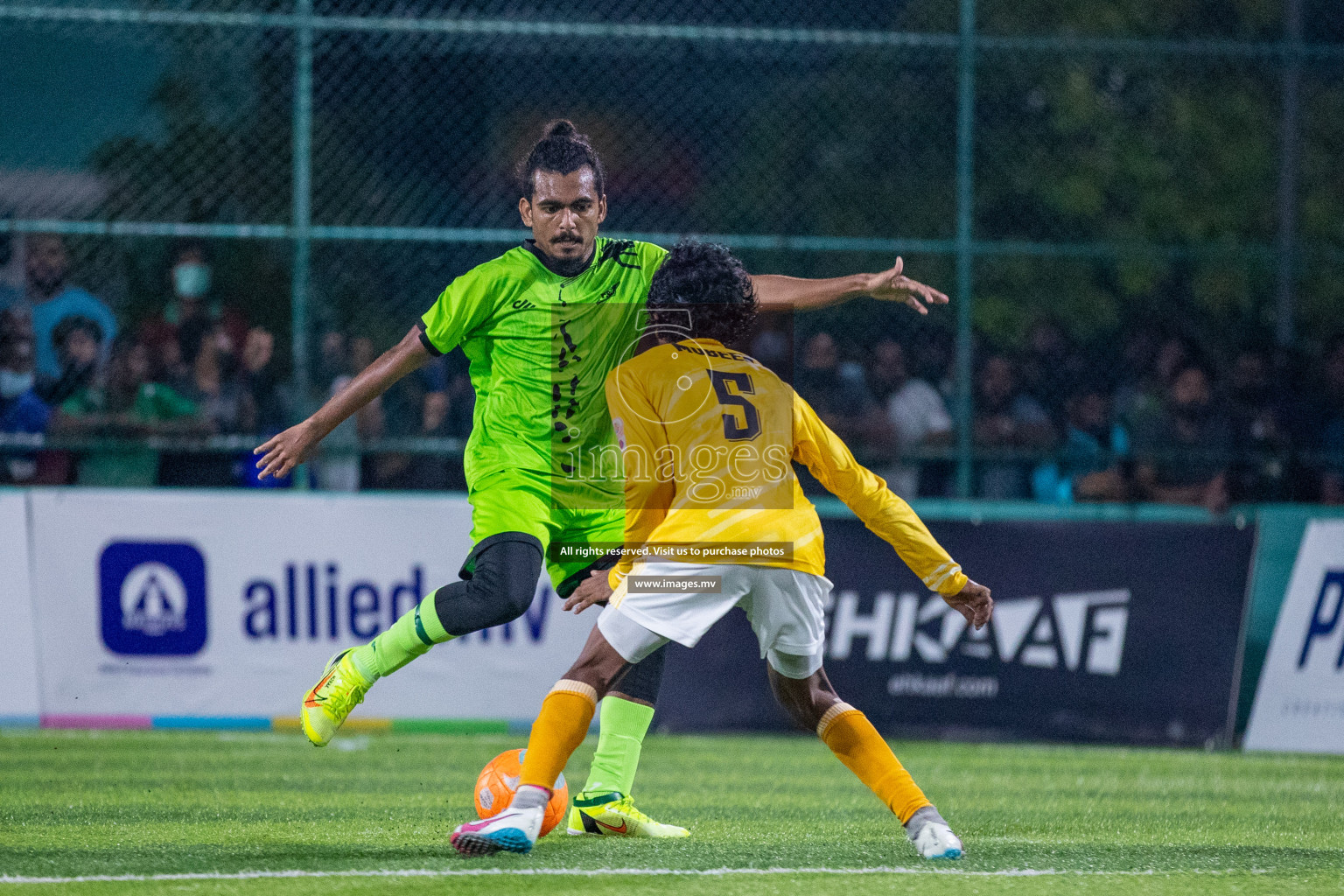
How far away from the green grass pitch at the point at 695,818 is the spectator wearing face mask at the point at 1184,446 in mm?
1784

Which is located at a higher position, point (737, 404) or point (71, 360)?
point (71, 360)

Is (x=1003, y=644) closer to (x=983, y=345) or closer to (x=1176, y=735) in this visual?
(x=1176, y=735)

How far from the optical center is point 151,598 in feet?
30.0

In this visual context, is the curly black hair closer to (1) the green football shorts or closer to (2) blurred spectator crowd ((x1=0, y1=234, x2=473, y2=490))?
(1) the green football shorts

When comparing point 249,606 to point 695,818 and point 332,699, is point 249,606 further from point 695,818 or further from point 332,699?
point 332,699

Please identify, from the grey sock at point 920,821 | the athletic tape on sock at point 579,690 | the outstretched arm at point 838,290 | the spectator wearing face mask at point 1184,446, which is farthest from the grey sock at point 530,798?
the spectator wearing face mask at point 1184,446

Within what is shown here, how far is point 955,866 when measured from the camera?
445cm

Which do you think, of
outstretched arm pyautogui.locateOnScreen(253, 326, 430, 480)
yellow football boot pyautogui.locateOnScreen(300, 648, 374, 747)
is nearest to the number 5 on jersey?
outstretched arm pyautogui.locateOnScreen(253, 326, 430, 480)

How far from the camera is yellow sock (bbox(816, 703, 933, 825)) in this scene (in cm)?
466

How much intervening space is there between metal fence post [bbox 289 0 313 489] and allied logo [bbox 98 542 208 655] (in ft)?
3.17

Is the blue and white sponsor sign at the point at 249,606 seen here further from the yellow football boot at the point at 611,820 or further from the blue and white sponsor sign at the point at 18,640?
the yellow football boot at the point at 611,820

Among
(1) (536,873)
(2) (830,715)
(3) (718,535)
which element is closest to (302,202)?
(3) (718,535)

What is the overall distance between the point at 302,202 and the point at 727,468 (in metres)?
6.27

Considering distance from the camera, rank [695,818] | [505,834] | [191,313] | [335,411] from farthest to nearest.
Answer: [191,313] → [695,818] → [335,411] → [505,834]
